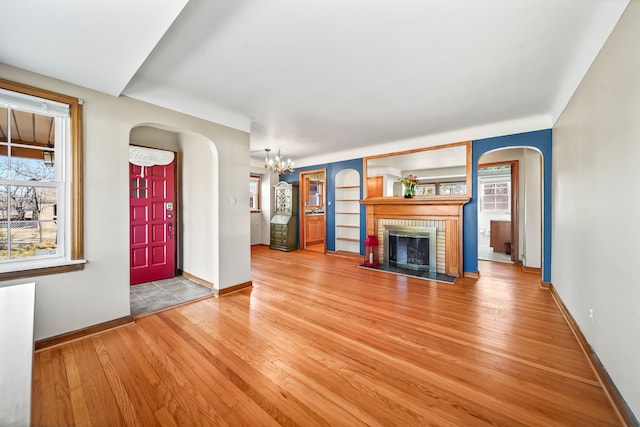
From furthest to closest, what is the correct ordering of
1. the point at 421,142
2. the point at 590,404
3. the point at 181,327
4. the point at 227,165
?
1. the point at 421,142
2. the point at 227,165
3. the point at 181,327
4. the point at 590,404

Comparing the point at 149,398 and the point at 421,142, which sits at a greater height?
the point at 421,142

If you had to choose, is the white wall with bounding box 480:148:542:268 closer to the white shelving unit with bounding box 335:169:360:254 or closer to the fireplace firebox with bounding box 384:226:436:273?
the fireplace firebox with bounding box 384:226:436:273

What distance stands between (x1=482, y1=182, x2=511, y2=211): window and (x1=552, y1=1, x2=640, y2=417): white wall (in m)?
4.90

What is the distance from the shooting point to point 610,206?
5.58 feet

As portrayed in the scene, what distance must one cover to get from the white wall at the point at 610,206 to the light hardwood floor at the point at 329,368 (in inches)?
12.7

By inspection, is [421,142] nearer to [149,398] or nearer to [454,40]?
[454,40]

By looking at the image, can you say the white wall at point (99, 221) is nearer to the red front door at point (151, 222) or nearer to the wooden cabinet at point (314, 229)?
the red front door at point (151, 222)

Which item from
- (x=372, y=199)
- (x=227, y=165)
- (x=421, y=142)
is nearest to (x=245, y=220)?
(x=227, y=165)

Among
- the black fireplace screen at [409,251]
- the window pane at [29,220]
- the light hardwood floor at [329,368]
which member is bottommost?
the light hardwood floor at [329,368]

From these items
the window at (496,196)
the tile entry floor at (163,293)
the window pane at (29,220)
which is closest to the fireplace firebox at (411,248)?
the tile entry floor at (163,293)

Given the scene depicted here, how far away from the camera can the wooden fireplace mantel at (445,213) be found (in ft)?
14.3

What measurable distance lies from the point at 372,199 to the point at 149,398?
454 cm

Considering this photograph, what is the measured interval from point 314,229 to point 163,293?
4655 millimetres

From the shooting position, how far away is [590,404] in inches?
61.3
